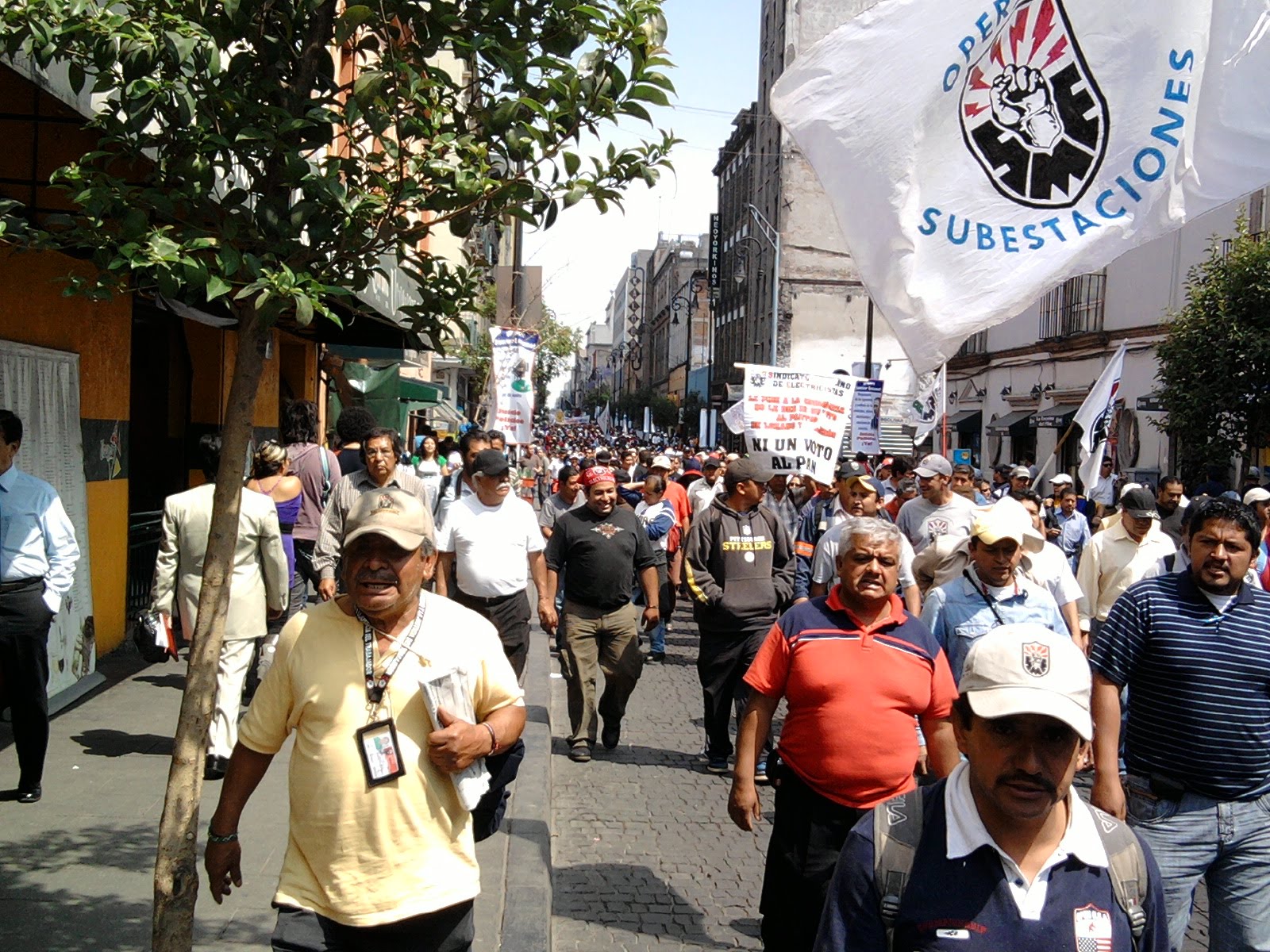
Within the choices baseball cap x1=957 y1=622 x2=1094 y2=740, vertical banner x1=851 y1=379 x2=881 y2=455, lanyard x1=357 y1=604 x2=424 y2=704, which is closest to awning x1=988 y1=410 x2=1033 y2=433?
vertical banner x1=851 y1=379 x2=881 y2=455

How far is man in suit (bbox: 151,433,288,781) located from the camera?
696 cm

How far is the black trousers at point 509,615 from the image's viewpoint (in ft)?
25.9

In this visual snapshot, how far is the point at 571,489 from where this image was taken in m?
12.2

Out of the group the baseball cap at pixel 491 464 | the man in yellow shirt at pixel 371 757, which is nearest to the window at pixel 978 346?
the baseball cap at pixel 491 464

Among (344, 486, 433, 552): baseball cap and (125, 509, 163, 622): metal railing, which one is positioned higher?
(344, 486, 433, 552): baseball cap

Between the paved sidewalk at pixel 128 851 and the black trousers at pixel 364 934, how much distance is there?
5.47ft

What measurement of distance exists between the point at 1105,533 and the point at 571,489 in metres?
5.43

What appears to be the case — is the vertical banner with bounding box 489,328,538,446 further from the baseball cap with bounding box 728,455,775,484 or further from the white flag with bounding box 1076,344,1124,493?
the baseball cap with bounding box 728,455,775,484

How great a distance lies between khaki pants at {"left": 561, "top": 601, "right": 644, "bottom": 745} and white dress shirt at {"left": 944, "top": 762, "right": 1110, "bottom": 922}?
6.14 metres

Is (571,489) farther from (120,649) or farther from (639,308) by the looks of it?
(639,308)

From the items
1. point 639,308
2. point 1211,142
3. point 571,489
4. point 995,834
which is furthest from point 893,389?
point 639,308

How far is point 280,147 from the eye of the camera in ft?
11.8

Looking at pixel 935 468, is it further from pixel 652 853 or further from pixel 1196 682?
pixel 1196 682

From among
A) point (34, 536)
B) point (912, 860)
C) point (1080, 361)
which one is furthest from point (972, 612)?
point (1080, 361)
